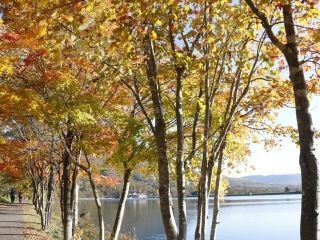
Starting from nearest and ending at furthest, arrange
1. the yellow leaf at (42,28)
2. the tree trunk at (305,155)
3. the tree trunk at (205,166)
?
the tree trunk at (305,155) → the yellow leaf at (42,28) → the tree trunk at (205,166)

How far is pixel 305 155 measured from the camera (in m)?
5.39

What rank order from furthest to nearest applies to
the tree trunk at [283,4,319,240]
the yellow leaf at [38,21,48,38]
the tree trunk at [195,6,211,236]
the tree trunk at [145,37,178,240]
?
the tree trunk at [195,6,211,236], the tree trunk at [145,37,178,240], the yellow leaf at [38,21,48,38], the tree trunk at [283,4,319,240]

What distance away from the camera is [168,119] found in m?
14.7

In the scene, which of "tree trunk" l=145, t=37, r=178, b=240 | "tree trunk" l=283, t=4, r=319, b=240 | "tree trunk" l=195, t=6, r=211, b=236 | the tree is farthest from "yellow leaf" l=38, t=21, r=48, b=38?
"tree trunk" l=195, t=6, r=211, b=236

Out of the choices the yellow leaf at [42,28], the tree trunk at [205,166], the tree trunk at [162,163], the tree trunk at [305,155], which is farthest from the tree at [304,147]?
the tree trunk at [162,163]

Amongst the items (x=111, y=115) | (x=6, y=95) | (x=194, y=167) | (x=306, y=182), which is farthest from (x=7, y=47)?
(x=306, y=182)

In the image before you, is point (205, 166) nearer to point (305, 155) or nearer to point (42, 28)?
point (305, 155)

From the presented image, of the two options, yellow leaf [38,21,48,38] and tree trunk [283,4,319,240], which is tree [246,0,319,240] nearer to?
tree trunk [283,4,319,240]

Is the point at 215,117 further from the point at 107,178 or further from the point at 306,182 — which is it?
the point at 107,178

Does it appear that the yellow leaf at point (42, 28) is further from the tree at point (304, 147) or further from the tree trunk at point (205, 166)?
the tree trunk at point (205, 166)

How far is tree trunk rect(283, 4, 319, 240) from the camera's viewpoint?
527cm

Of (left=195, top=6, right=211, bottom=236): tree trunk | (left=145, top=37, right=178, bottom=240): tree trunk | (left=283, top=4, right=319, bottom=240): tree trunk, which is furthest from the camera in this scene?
(left=195, top=6, right=211, bottom=236): tree trunk

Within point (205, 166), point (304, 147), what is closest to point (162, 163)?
point (205, 166)

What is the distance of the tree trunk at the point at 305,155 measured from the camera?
5.27m
